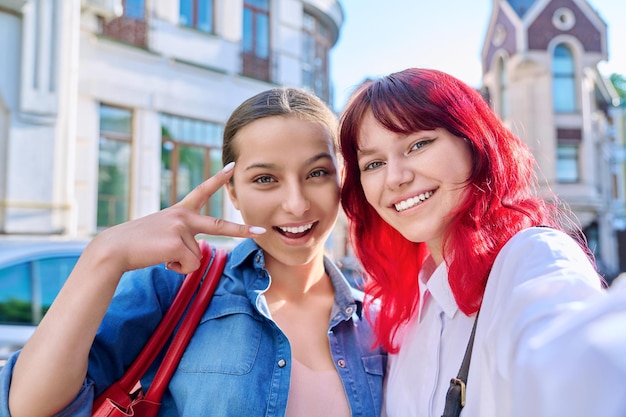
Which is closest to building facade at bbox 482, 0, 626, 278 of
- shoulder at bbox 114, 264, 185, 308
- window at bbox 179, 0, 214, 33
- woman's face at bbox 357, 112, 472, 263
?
window at bbox 179, 0, 214, 33

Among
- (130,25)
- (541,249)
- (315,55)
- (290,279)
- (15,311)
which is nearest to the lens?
(541,249)

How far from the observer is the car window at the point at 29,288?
3.64m

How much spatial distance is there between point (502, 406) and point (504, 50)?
2206cm

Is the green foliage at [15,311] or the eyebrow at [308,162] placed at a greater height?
the eyebrow at [308,162]

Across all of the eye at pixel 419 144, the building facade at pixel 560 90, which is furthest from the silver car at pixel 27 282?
the building facade at pixel 560 90

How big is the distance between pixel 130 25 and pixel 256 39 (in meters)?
3.14

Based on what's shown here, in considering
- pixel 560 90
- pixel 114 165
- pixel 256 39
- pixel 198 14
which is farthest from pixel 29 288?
pixel 560 90

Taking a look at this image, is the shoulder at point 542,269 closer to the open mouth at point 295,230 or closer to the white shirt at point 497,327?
the white shirt at point 497,327

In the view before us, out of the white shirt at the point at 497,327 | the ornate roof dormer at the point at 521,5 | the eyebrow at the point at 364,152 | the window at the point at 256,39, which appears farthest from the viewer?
the ornate roof dormer at the point at 521,5

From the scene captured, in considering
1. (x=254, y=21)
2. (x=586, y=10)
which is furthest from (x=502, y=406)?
(x=586, y=10)

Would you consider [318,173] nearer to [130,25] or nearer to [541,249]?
[541,249]

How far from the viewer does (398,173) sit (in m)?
1.58

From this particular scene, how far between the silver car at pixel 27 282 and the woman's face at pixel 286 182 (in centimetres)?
263

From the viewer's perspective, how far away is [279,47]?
1187 centimetres
